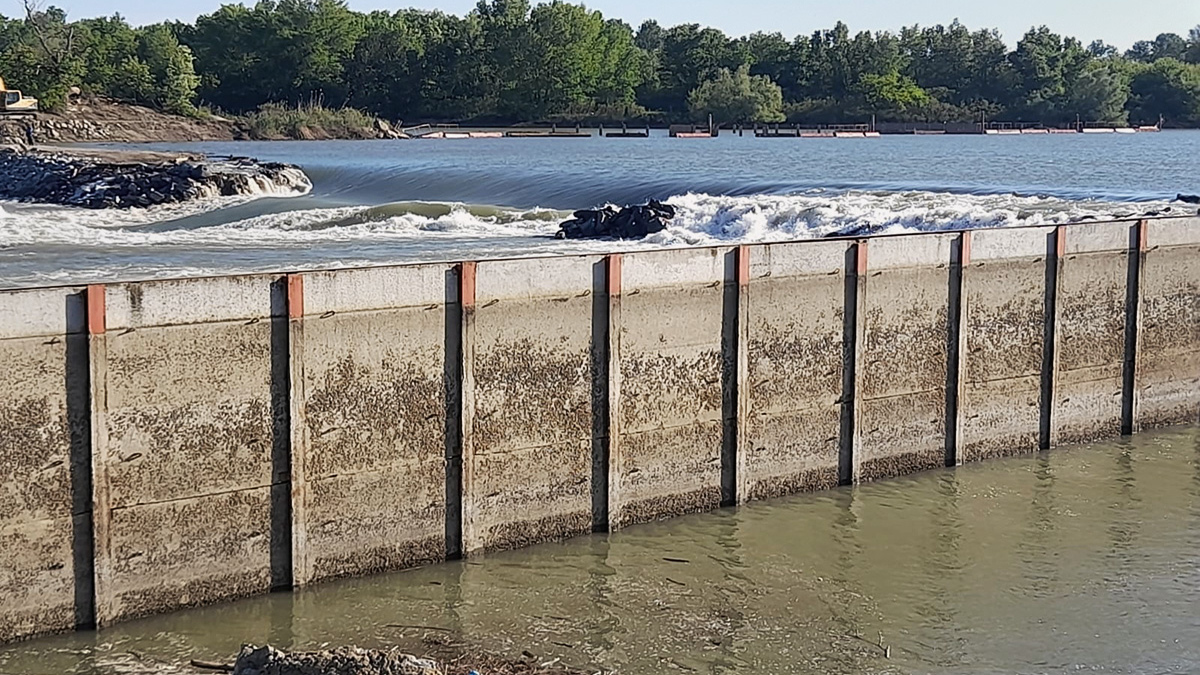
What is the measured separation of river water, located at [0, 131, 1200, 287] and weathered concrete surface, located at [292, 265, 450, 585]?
20.8 m

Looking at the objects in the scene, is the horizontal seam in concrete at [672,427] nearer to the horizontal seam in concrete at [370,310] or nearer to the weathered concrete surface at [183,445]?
the horizontal seam in concrete at [370,310]

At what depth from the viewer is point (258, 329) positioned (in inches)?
553

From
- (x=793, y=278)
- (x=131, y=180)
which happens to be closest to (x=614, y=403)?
(x=793, y=278)

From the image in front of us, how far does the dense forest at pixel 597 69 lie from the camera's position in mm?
163125

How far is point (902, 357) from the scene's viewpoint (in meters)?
18.8

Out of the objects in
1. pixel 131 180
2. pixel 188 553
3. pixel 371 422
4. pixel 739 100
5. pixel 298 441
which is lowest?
pixel 188 553

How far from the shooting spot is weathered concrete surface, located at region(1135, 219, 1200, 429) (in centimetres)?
2111

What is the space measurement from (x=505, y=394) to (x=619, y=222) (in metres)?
28.6

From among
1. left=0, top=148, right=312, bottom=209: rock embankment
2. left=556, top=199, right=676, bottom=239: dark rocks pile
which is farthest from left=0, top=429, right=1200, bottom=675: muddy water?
left=0, top=148, right=312, bottom=209: rock embankment

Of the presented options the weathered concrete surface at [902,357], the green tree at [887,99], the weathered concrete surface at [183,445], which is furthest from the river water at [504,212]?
the green tree at [887,99]

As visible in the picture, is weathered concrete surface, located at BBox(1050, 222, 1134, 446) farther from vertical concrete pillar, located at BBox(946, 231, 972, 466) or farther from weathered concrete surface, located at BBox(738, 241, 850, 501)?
weathered concrete surface, located at BBox(738, 241, 850, 501)

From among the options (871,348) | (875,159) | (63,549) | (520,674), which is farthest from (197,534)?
(875,159)

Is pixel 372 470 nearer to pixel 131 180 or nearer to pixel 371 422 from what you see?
pixel 371 422

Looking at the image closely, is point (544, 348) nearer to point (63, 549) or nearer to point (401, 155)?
point (63, 549)
